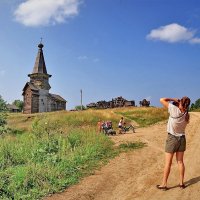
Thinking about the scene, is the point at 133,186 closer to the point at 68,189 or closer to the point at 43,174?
the point at 68,189

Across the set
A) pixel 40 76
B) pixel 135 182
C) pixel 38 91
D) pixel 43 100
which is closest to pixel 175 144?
pixel 135 182

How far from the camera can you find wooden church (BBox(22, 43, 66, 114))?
59125 mm

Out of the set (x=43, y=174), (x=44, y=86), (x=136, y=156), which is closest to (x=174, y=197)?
(x=43, y=174)

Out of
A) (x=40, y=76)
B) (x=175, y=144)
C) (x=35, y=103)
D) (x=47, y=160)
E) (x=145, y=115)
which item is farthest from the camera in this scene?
(x=40, y=76)

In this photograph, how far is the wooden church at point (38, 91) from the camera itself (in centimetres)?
5912

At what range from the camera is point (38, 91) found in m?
59.6

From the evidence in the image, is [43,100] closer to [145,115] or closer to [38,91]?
[38,91]

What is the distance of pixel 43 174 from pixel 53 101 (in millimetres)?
53873

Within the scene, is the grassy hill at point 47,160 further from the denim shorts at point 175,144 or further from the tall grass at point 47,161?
the denim shorts at point 175,144

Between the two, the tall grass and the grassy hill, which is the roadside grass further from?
the tall grass

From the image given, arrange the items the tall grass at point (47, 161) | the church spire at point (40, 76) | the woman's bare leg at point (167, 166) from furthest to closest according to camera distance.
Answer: the church spire at point (40, 76), the tall grass at point (47, 161), the woman's bare leg at point (167, 166)

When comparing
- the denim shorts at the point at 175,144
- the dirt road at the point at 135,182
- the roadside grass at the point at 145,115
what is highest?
the roadside grass at the point at 145,115

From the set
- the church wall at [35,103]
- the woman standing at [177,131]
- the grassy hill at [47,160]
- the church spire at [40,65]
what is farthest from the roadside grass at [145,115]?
the woman standing at [177,131]

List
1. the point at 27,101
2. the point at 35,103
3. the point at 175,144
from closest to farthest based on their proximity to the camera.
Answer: the point at 175,144
the point at 35,103
the point at 27,101
